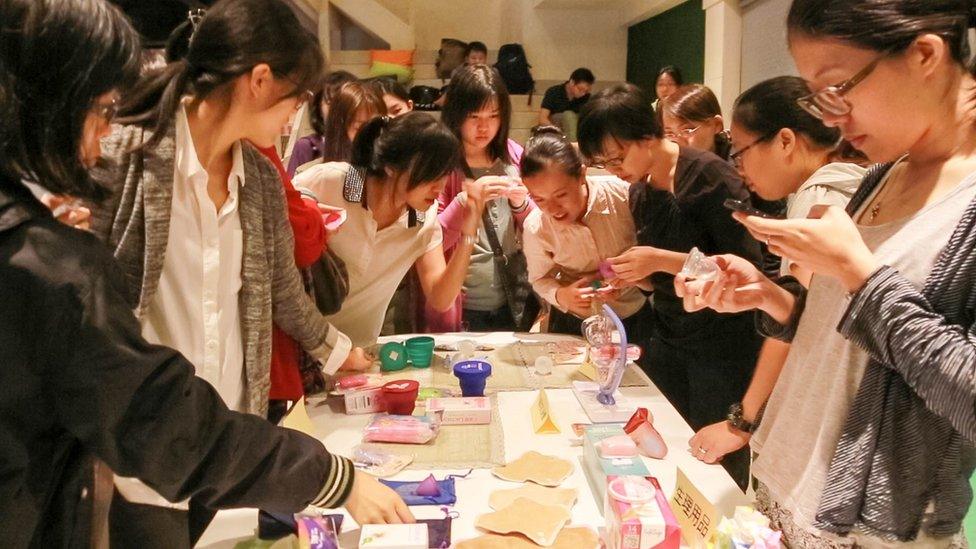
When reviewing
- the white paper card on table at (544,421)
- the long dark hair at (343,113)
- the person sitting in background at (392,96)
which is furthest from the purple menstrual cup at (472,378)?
the person sitting in background at (392,96)

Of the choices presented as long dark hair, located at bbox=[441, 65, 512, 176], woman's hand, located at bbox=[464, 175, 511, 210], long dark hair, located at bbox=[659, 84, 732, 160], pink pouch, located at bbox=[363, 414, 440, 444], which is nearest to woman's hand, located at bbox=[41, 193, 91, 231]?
pink pouch, located at bbox=[363, 414, 440, 444]

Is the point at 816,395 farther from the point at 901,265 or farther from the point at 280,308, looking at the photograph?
the point at 280,308

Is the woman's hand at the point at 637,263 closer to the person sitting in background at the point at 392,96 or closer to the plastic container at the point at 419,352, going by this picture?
the plastic container at the point at 419,352

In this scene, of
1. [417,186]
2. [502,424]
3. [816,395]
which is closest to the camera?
[816,395]

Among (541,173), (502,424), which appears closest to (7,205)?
(502,424)

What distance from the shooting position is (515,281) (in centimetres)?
266

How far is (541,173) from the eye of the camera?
6.89 feet

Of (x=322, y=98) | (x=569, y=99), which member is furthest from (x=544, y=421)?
(x=569, y=99)

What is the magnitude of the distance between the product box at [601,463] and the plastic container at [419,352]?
685 millimetres

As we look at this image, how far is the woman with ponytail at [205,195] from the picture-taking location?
3.89 ft

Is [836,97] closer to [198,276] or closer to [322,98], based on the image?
[198,276]

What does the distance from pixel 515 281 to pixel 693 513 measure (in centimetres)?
169

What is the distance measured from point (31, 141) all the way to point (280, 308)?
889mm

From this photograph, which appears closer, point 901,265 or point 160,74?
point 901,265
